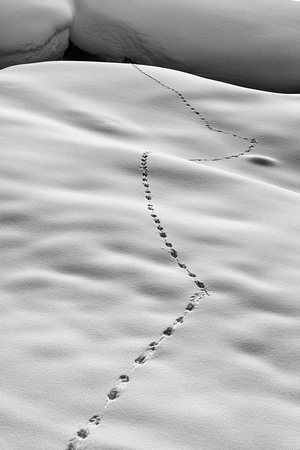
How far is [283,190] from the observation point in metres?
1.44

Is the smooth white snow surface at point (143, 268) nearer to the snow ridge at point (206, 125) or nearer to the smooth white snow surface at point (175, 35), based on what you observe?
the snow ridge at point (206, 125)

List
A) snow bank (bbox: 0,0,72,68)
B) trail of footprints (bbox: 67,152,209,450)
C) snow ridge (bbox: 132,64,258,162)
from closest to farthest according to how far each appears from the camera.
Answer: trail of footprints (bbox: 67,152,209,450) < snow ridge (bbox: 132,64,258,162) < snow bank (bbox: 0,0,72,68)

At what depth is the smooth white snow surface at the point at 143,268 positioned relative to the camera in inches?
31.3

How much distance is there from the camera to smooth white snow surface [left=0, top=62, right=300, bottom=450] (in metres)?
0.79

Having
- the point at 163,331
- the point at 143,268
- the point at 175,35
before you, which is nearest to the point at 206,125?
the point at 175,35

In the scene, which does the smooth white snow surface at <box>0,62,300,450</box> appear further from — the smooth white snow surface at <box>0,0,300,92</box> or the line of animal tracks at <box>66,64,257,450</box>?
the smooth white snow surface at <box>0,0,300,92</box>

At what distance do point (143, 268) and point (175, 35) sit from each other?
134cm

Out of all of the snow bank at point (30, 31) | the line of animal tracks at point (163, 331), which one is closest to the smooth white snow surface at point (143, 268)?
the line of animal tracks at point (163, 331)

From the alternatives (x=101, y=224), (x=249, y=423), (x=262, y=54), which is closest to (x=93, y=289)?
(x=101, y=224)

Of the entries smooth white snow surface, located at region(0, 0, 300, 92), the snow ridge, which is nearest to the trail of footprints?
the snow ridge

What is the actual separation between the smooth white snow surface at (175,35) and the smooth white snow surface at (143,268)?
0.35m

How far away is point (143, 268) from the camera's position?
3.59 ft

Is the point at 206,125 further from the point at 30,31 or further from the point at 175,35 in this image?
the point at 30,31

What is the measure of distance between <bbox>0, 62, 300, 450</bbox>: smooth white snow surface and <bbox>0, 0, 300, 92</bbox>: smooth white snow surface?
35cm
